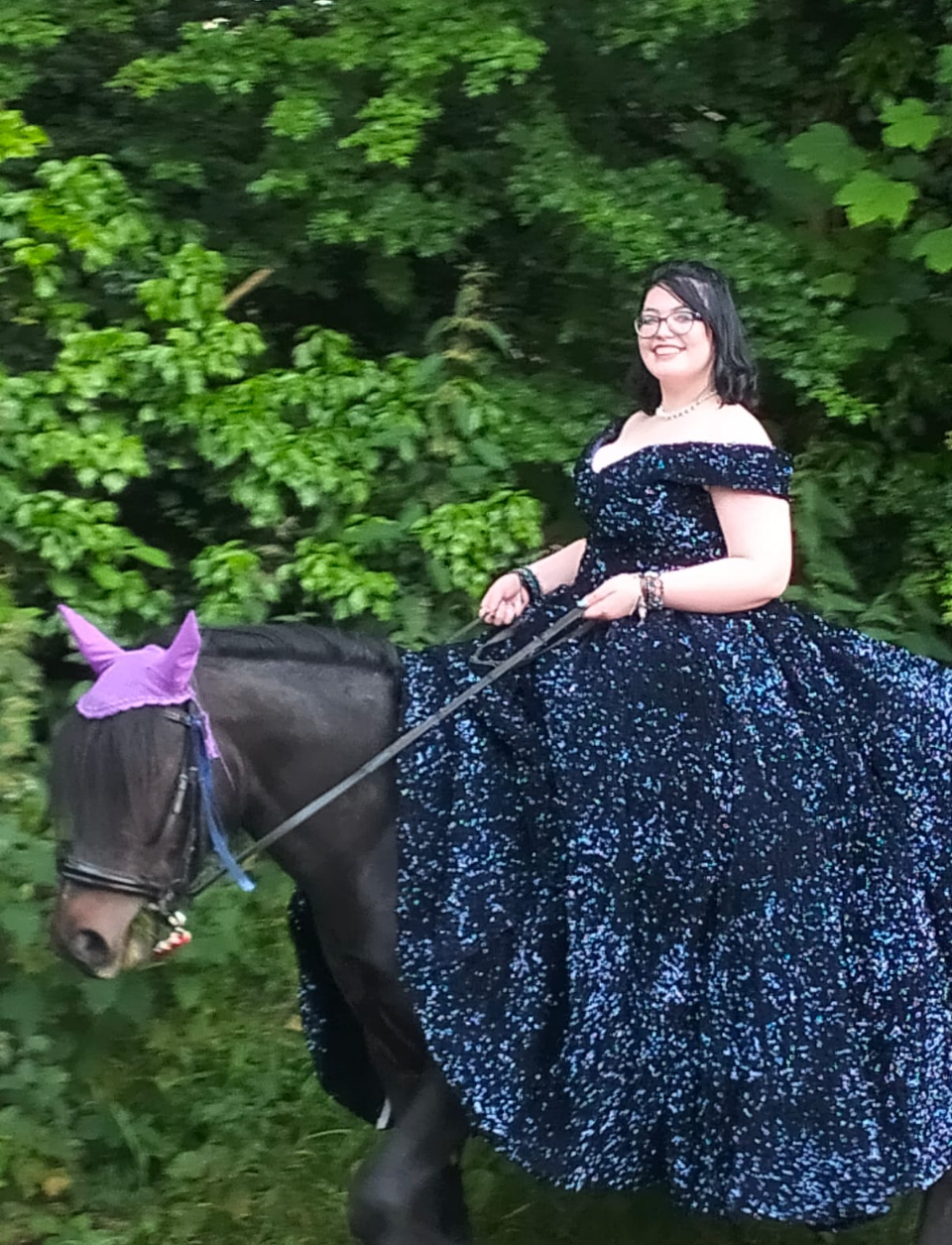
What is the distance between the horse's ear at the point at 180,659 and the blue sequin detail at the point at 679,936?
0.42 metres

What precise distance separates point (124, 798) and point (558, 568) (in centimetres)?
111

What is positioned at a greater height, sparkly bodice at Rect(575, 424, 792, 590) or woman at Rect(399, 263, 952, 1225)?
sparkly bodice at Rect(575, 424, 792, 590)

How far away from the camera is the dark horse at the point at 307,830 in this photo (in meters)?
2.17

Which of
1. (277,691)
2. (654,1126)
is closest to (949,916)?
(654,1126)

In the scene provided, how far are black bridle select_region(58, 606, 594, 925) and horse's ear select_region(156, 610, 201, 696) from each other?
49mm

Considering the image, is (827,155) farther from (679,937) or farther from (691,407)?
(679,937)

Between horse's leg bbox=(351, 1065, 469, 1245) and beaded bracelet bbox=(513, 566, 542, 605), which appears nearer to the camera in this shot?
horse's leg bbox=(351, 1065, 469, 1245)

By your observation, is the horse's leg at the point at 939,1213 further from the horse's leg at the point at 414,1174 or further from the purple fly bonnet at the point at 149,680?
the purple fly bonnet at the point at 149,680

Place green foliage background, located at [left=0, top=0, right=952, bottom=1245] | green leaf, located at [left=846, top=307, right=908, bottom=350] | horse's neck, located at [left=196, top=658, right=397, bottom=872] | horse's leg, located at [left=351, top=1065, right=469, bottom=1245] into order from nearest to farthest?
horse's neck, located at [left=196, top=658, right=397, bottom=872] → horse's leg, located at [left=351, top=1065, right=469, bottom=1245] → green foliage background, located at [left=0, top=0, right=952, bottom=1245] → green leaf, located at [left=846, top=307, right=908, bottom=350]

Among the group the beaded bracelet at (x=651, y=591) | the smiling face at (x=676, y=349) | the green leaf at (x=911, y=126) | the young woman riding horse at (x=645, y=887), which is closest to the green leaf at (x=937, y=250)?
the green leaf at (x=911, y=126)

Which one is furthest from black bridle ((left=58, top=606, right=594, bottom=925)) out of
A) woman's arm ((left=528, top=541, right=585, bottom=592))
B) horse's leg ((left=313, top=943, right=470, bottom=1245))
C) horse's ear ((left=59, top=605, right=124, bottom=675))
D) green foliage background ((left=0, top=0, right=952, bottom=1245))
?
green foliage background ((left=0, top=0, right=952, bottom=1245))

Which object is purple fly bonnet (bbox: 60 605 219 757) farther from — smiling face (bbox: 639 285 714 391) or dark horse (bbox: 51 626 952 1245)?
smiling face (bbox: 639 285 714 391)

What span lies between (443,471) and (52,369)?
1.24 metres

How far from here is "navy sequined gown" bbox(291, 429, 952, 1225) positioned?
7.73 ft
